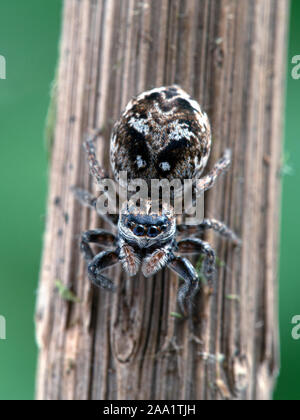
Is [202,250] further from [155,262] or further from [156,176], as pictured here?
[156,176]

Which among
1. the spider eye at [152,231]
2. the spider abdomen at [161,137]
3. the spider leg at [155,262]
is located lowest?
the spider leg at [155,262]

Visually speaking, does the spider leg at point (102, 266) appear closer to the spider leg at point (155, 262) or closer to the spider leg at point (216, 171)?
the spider leg at point (155, 262)
